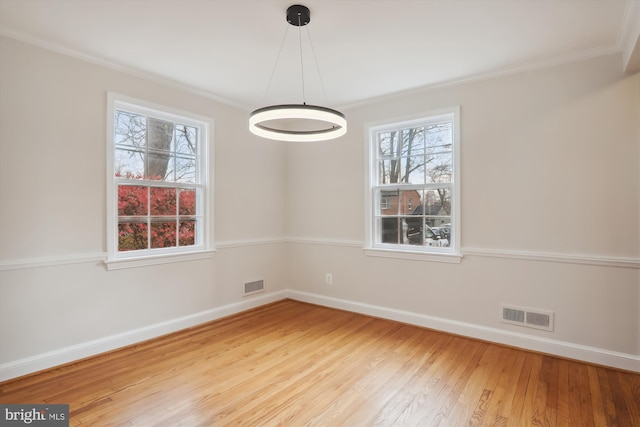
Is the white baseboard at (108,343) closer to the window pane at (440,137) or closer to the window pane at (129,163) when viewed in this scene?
the window pane at (129,163)

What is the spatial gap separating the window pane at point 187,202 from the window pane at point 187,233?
0.40 feet

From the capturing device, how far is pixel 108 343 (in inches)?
118

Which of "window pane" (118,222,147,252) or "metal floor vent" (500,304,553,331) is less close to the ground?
"window pane" (118,222,147,252)

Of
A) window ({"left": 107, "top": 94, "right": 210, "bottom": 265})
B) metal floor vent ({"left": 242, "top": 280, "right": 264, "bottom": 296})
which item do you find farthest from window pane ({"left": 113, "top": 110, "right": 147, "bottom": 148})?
metal floor vent ({"left": 242, "top": 280, "right": 264, "bottom": 296})

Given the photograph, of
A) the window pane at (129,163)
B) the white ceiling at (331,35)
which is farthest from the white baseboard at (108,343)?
the white ceiling at (331,35)

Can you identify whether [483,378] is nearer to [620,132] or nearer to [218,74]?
[620,132]

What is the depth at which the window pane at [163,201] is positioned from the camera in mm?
3416

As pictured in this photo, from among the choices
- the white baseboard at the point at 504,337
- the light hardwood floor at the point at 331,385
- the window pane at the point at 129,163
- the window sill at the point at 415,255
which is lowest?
the light hardwood floor at the point at 331,385

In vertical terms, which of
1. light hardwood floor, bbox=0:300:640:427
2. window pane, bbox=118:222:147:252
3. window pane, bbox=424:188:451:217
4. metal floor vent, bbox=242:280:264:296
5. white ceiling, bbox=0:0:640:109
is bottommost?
light hardwood floor, bbox=0:300:640:427

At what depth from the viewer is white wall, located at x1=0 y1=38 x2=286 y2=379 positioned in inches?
99.2

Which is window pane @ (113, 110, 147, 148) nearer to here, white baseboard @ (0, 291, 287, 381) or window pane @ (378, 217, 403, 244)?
white baseboard @ (0, 291, 287, 381)

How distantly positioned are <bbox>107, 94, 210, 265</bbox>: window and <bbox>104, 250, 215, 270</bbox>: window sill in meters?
0.02

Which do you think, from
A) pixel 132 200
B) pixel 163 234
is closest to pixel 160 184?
pixel 132 200

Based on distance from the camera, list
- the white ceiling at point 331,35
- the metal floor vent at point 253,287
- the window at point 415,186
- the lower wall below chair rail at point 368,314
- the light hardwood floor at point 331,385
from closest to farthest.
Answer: the light hardwood floor at point 331,385
the white ceiling at point 331,35
the lower wall below chair rail at point 368,314
the window at point 415,186
the metal floor vent at point 253,287
